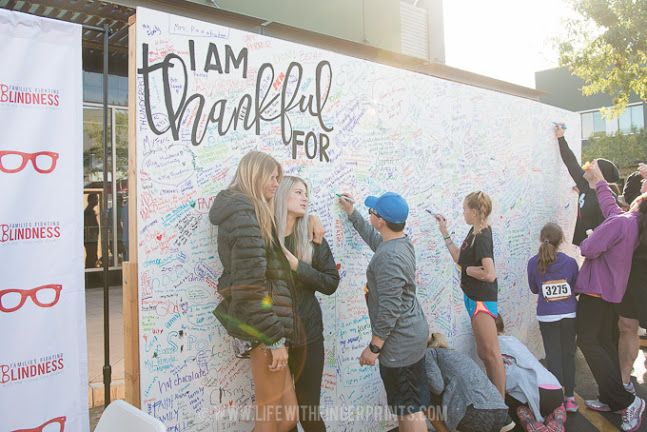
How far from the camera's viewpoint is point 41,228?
2512 mm

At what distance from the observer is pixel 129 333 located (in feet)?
9.11

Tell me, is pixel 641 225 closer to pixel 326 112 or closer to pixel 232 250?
pixel 326 112

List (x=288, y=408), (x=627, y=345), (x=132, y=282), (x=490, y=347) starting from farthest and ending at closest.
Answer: (x=627, y=345) → (x=490, y=347) → (x=288, y=408) → (x=132, y=282)

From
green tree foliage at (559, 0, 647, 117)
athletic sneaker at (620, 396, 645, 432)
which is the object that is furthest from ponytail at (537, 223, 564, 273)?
green tree foliage at (559, 0, 647, 117)

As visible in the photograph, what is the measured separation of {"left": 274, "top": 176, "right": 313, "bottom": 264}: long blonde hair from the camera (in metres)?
3.15

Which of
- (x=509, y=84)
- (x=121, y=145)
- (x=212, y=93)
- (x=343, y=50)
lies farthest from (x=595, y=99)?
(x=212, y=93)

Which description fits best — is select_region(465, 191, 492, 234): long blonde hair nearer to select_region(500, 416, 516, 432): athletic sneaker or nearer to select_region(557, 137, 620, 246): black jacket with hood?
select_region(500, 416, 516, 432): athletic sneaker

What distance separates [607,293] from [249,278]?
3.43 m

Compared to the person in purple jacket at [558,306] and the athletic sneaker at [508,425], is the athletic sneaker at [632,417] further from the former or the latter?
the athletic sneaker at [508,425]

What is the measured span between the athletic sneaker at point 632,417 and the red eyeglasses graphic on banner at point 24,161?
4569 millimetres

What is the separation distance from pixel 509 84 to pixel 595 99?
28.6 m

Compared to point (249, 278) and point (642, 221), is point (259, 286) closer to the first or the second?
point (249, 278)

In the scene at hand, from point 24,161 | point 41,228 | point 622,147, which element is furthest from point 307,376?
point 622,147

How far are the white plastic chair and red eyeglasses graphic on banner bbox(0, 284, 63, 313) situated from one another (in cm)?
77
